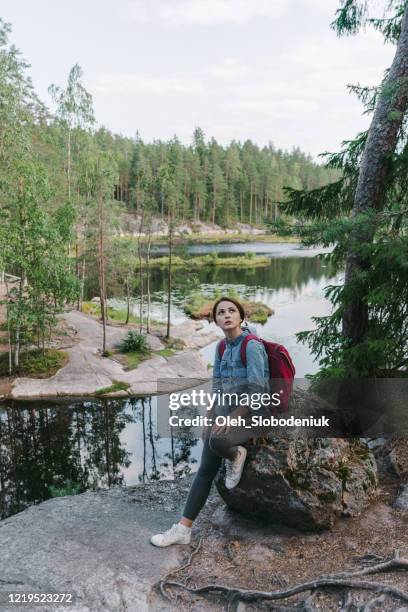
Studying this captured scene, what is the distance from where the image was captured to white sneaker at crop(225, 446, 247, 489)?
566cm

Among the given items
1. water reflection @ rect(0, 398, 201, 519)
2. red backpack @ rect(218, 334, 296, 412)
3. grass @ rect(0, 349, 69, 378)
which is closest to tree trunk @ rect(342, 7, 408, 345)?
red backpack @ rect(218, 334, 296, 412)

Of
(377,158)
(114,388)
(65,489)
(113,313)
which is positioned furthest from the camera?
(113,313)

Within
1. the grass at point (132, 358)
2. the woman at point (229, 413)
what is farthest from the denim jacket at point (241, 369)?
the grass at point (132, 358)

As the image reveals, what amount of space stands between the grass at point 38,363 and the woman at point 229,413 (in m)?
14.6

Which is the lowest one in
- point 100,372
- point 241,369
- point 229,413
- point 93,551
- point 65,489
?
point 65,489

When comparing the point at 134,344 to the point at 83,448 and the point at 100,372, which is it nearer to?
the point at 100,372

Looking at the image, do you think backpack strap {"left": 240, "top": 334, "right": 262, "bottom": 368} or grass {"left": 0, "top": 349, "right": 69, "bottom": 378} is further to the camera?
grass {"left": 0, "top": 349, "right": 69, "bottom": 378}

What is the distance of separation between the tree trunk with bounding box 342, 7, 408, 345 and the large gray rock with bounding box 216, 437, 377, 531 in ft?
8.49

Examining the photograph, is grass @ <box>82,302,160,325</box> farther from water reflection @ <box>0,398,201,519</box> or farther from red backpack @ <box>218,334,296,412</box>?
red backpack @ <box>218,334,296,412</box>

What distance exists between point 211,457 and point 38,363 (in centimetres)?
1566

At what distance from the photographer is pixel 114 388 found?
18.6 meters

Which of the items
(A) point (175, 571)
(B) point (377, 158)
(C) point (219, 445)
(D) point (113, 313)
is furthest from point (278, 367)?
(D) point (113, 313)

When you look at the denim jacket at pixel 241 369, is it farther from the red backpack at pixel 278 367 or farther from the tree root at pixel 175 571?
the tree root at pixel 175 571

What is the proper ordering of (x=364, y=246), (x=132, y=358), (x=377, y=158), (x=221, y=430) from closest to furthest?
(x=221, y=430) → (x=364, y=246) → (x=377, y=158) → (x=132, y=358)
